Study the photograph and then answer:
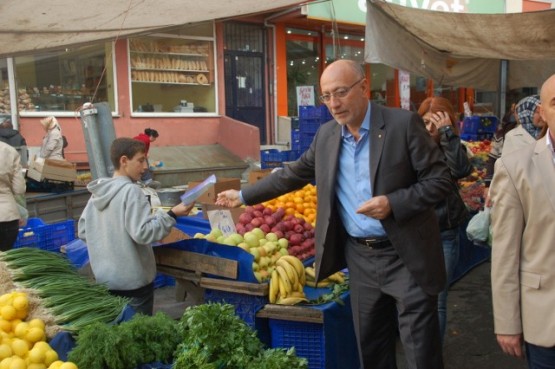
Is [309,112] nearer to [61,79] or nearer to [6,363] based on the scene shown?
[61,79]

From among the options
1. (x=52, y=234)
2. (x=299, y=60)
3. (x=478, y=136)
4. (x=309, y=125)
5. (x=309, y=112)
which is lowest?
(x=52, y=234)

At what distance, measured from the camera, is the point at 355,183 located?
292cm

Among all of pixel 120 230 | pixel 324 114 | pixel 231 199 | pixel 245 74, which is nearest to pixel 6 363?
pixel 120 230

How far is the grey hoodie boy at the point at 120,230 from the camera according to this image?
3477 mm

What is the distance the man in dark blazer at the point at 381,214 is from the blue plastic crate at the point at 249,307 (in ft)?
2.68

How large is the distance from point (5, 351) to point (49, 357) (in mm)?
221

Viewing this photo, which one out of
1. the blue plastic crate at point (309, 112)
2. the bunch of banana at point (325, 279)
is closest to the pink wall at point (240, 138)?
the blue plastic crate at point (309, 112)

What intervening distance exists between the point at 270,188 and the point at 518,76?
352 inches

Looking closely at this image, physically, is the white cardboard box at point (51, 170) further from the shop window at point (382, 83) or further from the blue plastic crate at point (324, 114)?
the shop window at point (382, 83)

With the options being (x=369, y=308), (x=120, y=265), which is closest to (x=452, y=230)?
(x=369, y=308)

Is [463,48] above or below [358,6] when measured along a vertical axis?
below

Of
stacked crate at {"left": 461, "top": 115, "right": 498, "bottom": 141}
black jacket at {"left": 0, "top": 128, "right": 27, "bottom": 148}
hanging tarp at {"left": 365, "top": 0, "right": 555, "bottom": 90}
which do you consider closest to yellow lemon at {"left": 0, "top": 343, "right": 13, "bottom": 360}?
hanging tarp at {"left": 365, "top": 0, "right": 555, "bottom": 90}

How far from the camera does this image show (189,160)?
43.5 feet

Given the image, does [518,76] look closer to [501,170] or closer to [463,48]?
[463,48]
